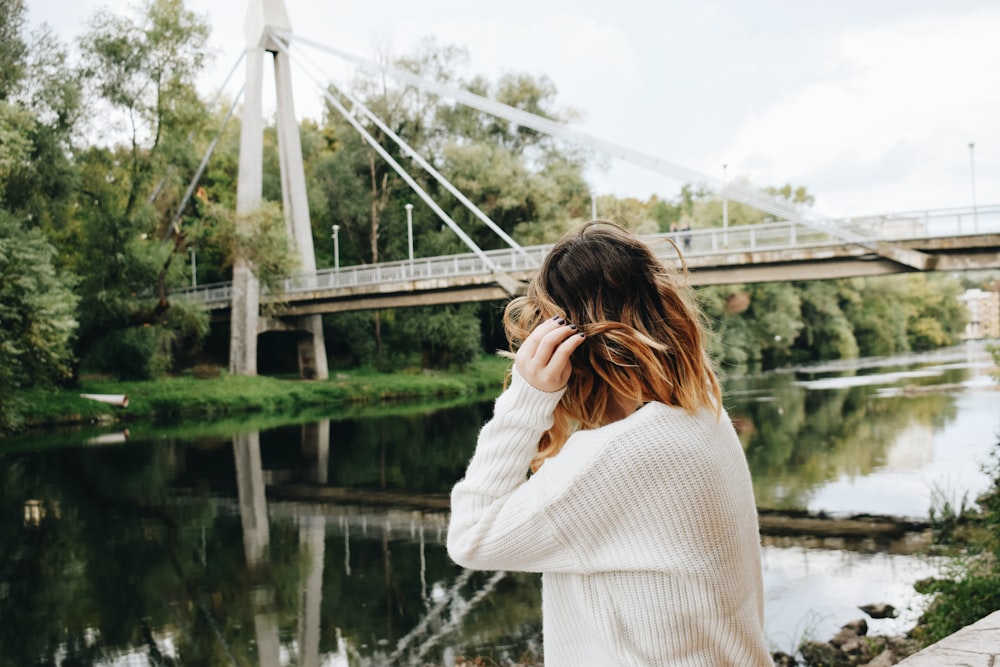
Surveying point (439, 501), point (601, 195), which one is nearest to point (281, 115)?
point (601, 195)

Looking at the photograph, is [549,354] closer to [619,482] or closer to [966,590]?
[619,482]

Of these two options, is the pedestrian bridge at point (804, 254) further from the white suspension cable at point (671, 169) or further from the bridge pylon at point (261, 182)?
the bridge pylon at point (261, 182)

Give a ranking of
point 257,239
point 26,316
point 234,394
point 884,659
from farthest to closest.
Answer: point 234,394 < point 257,239 < point 26,316 < point 884,659

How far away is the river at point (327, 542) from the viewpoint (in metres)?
6.88

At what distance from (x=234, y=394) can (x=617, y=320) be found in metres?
26.4

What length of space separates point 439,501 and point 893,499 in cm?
557

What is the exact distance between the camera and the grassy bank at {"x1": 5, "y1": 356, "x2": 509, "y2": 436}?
2244 cm

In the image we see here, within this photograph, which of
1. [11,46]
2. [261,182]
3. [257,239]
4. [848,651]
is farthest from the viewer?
[261,182]

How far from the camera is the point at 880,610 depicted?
22.9ft

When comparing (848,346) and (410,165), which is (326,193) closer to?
(410,165)

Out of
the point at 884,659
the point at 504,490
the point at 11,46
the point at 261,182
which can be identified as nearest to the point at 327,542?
the point at 884,659

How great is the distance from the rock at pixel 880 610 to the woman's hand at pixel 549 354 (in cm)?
654

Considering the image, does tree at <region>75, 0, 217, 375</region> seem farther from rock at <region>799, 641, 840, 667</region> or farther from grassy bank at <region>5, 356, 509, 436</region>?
rock at <region>799, 641, 840, 667</region>

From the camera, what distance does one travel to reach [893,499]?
1109 centimetres
